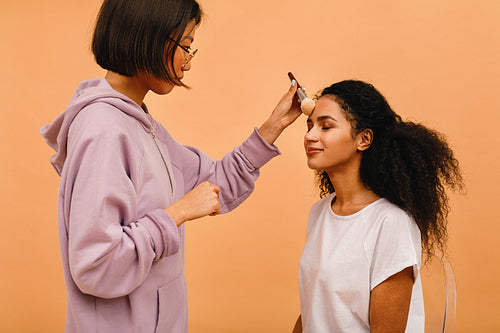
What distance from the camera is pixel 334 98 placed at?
4.25 ft

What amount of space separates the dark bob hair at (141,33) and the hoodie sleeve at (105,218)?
0.13m

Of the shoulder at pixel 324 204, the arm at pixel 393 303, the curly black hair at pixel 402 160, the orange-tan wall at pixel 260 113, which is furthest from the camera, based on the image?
the orange-tan wall at pixel 260 113

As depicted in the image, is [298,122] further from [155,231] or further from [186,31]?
[155,231]

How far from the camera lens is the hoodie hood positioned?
37.8 inches

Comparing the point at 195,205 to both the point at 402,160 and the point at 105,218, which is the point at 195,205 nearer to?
the point at 105,218

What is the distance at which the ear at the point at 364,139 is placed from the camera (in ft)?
4.20

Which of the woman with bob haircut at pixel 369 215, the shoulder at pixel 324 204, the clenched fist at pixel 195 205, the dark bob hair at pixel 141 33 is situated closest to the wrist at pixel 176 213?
the clenched fist at pixel 195 205

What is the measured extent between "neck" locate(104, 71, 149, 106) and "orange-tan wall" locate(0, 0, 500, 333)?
3.70ft

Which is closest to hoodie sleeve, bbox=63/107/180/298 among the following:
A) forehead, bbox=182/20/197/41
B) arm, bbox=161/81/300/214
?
forehead, bbox=182/20/197/41

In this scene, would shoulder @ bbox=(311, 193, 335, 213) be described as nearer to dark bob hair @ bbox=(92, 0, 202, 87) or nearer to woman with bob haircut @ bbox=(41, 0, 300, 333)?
woman with bob haircut @ bbox=(41, 0, 300, 333)

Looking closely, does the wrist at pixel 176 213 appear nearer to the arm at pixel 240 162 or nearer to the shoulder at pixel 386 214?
the arm at pixel 240 162

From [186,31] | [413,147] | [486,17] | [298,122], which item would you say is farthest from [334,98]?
[486,17]

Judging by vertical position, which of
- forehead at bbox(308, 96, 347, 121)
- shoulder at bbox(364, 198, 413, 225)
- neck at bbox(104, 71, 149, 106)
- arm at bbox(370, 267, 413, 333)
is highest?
neck at bbox(104, 71, 149, 106)

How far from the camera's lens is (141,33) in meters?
0.98
